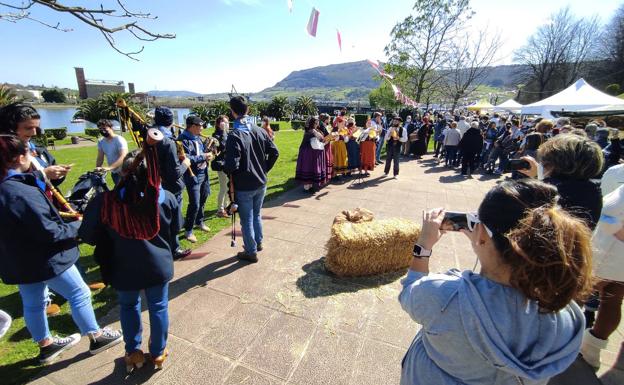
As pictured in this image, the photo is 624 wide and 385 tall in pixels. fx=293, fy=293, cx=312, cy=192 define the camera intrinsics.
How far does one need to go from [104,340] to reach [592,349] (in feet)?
14.8

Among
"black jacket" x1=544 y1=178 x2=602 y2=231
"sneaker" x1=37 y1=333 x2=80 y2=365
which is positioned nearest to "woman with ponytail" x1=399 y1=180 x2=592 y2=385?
"black jacket" x1=544 y1=178 x2=602 y2=231

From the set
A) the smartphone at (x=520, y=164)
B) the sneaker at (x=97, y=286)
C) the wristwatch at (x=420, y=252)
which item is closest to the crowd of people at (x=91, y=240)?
the sneaker at (x=97, y=286)

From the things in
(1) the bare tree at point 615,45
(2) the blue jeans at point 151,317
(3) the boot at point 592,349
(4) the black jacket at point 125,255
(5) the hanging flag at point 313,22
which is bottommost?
(3) the boot at point 592,349

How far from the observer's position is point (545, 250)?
3.15 feet

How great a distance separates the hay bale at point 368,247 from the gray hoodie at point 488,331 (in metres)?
2.54

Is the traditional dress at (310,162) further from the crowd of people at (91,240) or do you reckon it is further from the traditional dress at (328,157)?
the crowd of people at (91,240)

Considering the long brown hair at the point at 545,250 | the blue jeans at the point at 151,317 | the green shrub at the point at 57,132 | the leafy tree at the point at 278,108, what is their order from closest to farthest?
1. the long brown hair at the point at 545,250
2. the blue jeans at the point at 151,317
3. the green shrub at the point at 57,132
4. the leafy tree at the point at 278,108

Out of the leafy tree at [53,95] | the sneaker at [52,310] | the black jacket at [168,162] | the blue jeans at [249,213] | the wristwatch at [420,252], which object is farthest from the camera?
the leafy tree at [53,95]

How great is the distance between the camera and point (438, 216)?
4.72 feet

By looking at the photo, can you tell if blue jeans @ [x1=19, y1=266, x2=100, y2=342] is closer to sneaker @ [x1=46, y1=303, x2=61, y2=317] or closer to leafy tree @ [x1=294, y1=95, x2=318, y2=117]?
sneaker @ [x1=46, y1=303, x2=61, y2=317]

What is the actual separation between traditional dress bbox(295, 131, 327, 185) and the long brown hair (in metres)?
6.66

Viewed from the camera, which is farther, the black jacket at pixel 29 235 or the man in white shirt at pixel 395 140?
the man in white shirt at pixel 395 140

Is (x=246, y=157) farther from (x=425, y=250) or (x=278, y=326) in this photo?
(x=425, y=250)

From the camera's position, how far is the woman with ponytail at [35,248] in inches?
85.1
